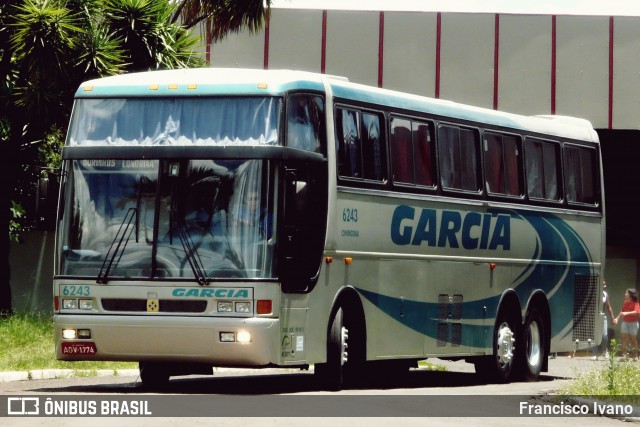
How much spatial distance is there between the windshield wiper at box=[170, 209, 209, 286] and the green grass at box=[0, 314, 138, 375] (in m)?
4.99

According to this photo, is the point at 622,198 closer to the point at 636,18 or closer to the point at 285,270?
the point at 636,18

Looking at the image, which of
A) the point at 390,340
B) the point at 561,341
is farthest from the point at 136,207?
the point at 561,341

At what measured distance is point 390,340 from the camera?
17188 millimetres

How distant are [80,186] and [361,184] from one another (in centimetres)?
306

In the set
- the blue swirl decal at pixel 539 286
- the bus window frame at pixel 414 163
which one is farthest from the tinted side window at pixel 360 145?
the blue swirl decal at pixel 539 286

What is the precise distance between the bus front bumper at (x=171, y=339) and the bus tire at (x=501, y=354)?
559 centimetres

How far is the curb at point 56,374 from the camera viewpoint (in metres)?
18.3

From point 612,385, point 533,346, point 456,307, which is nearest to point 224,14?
point 533,346

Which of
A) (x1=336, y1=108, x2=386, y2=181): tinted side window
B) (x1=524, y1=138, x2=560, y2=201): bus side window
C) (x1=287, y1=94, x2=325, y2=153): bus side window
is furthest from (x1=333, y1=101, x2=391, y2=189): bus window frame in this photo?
(x1=524, y1=138, x2=560, y2=201): bus side window

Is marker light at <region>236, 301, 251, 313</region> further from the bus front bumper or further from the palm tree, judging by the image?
the palm tree

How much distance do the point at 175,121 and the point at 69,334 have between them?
243cm

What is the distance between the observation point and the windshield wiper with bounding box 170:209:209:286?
14938 mm

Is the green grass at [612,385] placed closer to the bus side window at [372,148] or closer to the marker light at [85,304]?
the bus side window at [372,148]

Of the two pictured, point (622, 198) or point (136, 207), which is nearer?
point (136, 207)
